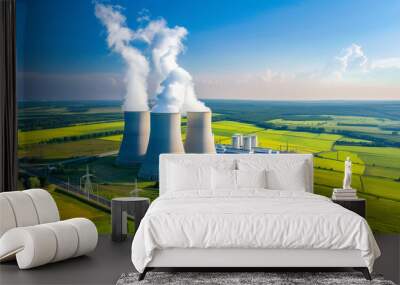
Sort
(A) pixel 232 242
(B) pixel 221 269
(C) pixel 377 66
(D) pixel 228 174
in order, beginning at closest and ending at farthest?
(A) pixel 232 242
(B) pixel 221 269
(D) pixel 228 174
(C) pixel 377 66

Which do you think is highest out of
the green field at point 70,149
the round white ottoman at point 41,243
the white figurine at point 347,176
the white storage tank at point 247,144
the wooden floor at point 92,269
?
the white storage tank at point 247,144

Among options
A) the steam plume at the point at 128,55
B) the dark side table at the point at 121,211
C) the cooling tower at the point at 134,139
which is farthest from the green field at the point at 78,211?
the steam plume at the point at 128,55

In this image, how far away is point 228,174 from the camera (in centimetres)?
745

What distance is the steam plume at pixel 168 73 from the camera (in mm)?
8477

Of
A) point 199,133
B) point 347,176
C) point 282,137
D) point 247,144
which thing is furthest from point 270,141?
point 347,176

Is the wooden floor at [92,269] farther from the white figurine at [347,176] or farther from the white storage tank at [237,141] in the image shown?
the white storage tank at [237,141]

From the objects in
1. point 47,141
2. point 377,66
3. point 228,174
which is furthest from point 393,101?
point 47,141

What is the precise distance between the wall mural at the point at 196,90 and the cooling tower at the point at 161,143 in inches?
0.5

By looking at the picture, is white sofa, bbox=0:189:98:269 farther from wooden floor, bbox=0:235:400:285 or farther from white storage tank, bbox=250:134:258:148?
white storage tank, bbox=250:134:258:148

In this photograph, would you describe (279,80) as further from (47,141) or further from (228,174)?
(47,141)

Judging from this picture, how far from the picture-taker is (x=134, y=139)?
8539 mm

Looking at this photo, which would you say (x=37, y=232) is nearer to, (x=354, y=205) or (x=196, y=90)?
(x=196, y=90)

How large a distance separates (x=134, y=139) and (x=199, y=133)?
2.71ft

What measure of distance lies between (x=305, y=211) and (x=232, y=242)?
27.4 inches
